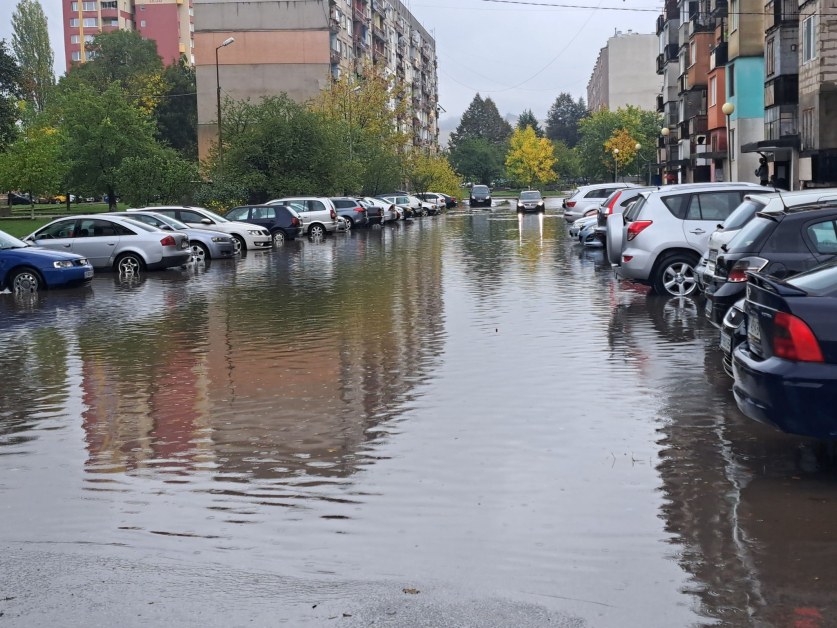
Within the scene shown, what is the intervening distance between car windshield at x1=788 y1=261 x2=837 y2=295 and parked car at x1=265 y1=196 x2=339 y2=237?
40.3m

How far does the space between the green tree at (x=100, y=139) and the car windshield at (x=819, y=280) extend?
61.7 m

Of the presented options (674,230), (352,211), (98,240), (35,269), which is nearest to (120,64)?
(352,211)

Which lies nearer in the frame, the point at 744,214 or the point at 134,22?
the point at 744,214

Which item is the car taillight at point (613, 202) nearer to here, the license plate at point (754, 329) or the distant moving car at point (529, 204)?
the license plate at point (754, 329)

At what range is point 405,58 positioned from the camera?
134 metres

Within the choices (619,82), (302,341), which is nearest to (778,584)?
(302,341)

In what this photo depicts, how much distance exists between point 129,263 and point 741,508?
2289 centimetres

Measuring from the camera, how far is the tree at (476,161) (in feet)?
528

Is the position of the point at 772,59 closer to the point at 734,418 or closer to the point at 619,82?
the point at 734,418

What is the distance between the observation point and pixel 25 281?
23.3 metres

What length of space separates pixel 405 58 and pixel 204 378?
126 metres

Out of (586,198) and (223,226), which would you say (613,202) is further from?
(586,198)

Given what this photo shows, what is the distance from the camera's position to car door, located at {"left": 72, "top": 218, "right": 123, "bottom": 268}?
90.5 feet

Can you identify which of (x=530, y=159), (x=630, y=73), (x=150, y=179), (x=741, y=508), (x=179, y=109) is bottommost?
(x=741, y=508)
